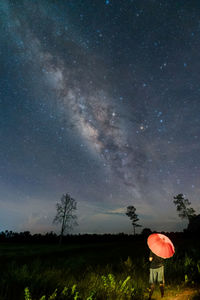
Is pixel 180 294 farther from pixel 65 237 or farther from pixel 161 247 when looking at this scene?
pixel 65 237

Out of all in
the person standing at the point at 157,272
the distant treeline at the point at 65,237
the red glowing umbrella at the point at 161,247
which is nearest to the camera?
the red glowing umbrella at the point at 161,247

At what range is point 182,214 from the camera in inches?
1756

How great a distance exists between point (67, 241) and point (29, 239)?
5.78m

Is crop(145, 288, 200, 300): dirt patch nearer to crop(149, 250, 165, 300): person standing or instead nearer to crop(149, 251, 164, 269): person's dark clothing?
crop(149, 250, 165, 300): person standing

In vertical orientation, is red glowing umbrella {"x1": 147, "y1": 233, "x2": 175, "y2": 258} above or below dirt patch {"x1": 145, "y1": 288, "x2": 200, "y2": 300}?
above

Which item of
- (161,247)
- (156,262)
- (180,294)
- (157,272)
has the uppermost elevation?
(161,247)

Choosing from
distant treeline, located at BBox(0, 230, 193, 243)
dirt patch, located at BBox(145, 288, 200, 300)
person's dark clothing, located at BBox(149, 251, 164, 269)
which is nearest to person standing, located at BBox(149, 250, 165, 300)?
person's dark clothing, located at BBox(149, 251, 164, 269)


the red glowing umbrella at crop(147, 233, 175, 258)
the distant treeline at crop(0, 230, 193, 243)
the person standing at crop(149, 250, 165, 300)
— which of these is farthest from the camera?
the distant treeline at crop(0, 230, 193, 243)

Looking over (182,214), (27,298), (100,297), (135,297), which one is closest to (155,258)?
(135,297)

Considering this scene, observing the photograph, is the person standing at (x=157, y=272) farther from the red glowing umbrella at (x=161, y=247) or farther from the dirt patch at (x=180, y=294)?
the red glowing umbrella at (x=161, y=247)

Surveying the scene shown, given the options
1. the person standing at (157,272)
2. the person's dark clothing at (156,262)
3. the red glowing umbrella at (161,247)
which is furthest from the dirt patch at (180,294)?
the red glowing umbrella at (161,247)

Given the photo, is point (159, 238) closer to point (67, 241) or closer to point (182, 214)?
point (67, 241)

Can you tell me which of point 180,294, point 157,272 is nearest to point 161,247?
point 157,272

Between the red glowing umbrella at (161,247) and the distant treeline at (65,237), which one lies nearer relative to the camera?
the red glowing umbrella at (161,247)
